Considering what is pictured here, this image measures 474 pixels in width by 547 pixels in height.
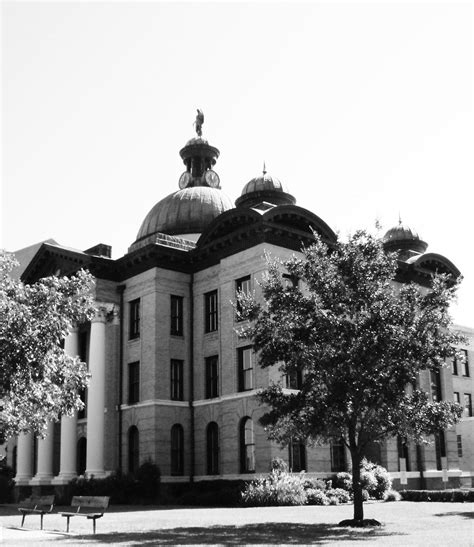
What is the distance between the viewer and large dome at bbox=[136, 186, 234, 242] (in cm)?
4681

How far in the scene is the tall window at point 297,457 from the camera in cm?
3434

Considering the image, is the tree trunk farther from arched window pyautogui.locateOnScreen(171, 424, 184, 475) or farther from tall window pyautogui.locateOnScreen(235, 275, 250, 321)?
arched window pyautogui.locateOnScreen(171, 424, 184, 475)

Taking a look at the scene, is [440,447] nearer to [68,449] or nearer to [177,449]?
[177,449]

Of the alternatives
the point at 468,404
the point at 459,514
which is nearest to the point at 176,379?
the point at 459,514

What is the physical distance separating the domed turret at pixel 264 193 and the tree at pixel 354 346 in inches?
881

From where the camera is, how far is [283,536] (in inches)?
720

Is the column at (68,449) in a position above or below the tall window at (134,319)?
below

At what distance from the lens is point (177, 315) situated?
40156 mm

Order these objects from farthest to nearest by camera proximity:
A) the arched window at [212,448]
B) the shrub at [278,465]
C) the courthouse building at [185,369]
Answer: the arched window at [212,448]
the courthouse building at [185,369]
the shrub at [278,465]

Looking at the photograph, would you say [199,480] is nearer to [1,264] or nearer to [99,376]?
[99,376]

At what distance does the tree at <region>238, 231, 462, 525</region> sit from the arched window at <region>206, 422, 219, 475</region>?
50.4ft

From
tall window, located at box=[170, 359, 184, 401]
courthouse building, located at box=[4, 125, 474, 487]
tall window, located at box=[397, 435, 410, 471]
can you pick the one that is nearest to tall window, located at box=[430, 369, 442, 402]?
courthouse building, located at box=[4, 125, 474, 487]

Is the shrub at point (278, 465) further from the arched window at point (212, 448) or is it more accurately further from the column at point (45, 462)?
the column at point (45, 462)

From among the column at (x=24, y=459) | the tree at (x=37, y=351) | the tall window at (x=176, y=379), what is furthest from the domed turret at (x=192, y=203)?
the tree at (x=37, y=351)
